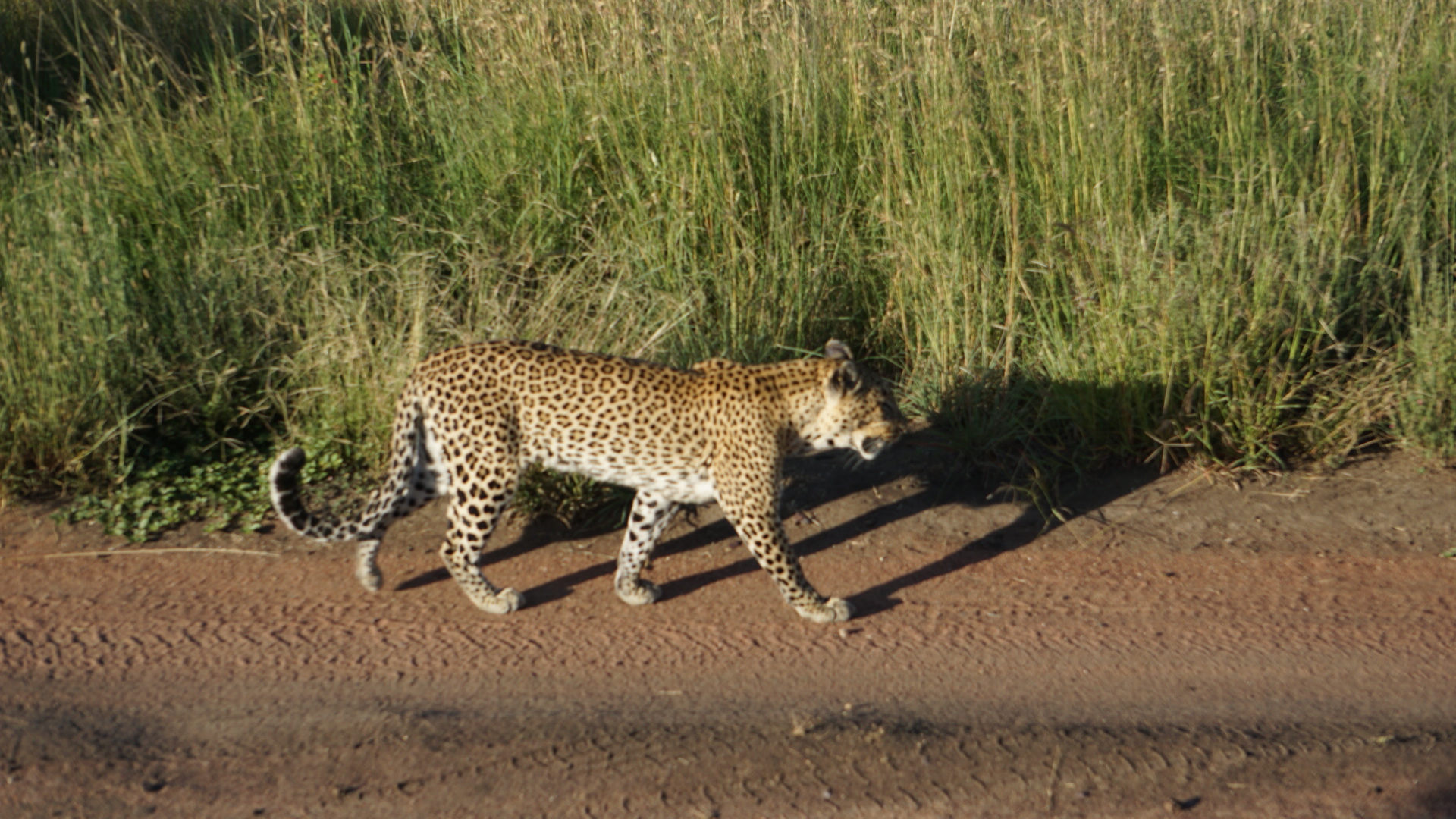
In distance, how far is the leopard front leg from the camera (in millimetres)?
4824

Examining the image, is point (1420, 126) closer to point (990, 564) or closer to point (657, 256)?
point (990, 564)

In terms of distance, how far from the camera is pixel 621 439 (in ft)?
15.5

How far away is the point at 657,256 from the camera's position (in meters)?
6.54

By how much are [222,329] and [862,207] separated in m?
3.37

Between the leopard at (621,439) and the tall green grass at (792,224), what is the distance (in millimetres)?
1019

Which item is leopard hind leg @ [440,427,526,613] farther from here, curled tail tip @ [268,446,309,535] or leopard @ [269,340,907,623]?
curled tail tip @ [268,446,309,535]

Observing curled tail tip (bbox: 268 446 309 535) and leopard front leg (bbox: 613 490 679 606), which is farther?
leopard front leg (bbox: 613 490 679 606)

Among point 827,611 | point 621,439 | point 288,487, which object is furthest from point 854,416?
point 288,487

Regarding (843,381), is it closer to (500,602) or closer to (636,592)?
(636,592)

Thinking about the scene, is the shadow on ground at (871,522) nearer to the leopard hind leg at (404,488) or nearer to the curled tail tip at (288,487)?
the leopard hind leg at (404,488)

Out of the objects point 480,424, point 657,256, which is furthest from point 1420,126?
point 480,424

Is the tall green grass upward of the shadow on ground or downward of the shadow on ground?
upward

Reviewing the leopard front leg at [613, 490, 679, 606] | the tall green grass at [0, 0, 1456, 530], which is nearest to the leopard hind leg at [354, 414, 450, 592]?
the leopard front leg at [613, 490, 679, 606]

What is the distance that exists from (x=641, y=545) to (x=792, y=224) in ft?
8.02
